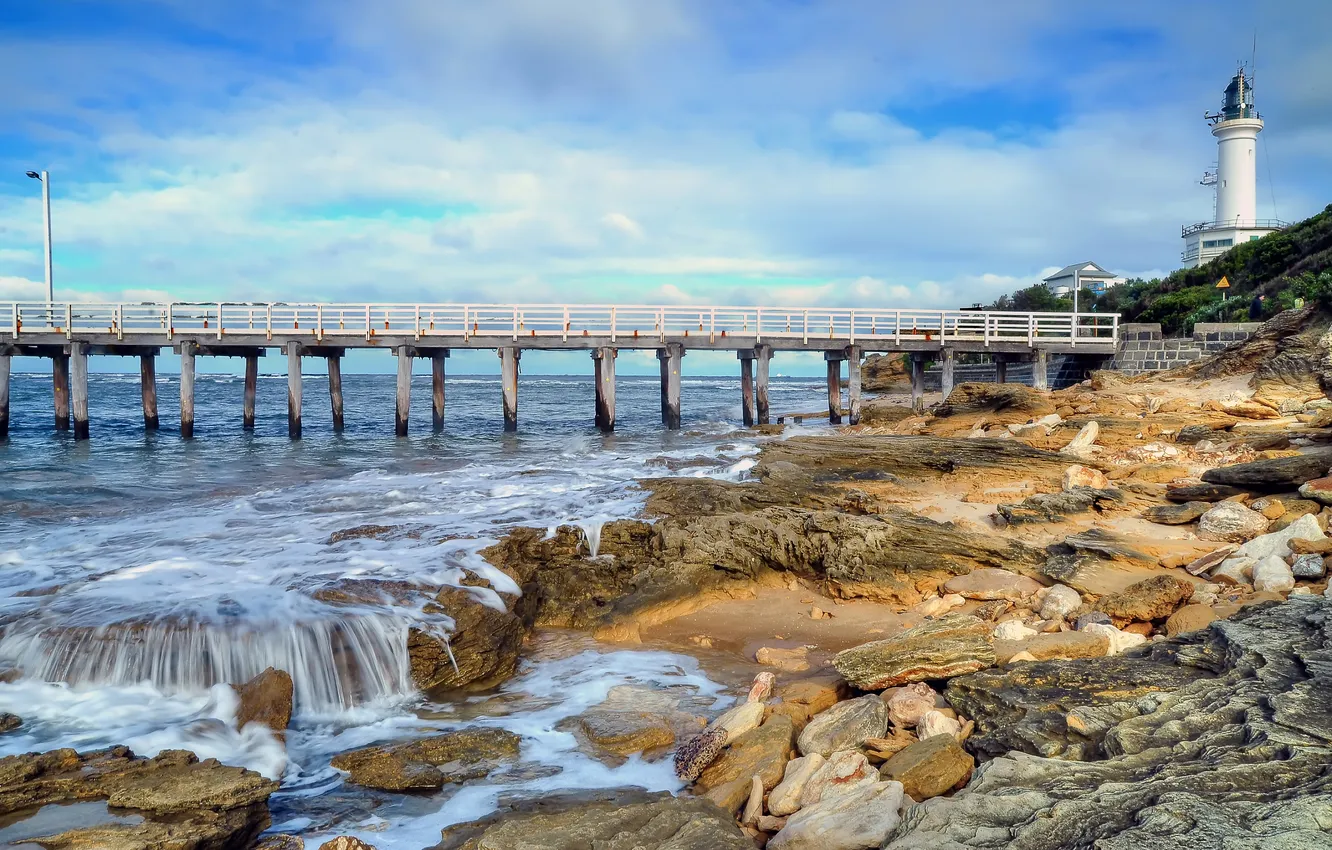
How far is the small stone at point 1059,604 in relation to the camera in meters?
8.27

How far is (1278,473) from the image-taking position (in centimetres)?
1053

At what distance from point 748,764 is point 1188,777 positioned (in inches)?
103

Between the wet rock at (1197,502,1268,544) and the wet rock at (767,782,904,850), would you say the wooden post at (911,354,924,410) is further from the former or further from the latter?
the wet rock at (767,782,904,850)

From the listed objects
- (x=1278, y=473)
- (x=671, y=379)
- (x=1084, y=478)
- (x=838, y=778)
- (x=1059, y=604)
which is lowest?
(x=838, y=778)

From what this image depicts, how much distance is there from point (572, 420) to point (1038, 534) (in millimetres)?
29118

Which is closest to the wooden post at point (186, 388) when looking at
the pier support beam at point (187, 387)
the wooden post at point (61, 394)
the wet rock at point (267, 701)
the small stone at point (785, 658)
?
the pier support beam at point (187, 387)

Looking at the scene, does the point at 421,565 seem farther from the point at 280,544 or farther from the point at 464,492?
the point at 464,492

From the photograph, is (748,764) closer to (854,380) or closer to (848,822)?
(848,822)

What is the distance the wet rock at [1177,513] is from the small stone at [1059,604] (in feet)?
9.85

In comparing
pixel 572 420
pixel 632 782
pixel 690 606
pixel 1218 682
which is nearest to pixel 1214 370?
pixel 690 606

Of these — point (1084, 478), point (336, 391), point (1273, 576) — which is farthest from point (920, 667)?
point (336, 391)

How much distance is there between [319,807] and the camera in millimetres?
5844

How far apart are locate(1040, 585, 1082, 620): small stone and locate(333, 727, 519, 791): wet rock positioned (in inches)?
201

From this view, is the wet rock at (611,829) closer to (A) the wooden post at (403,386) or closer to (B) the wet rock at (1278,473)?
(B) the wet rock at (1278,473)
